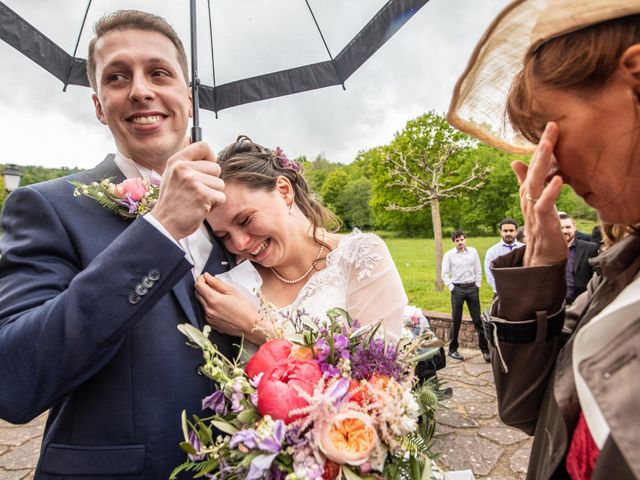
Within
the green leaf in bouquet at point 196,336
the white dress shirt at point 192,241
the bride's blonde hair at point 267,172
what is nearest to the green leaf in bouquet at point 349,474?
the green leaf in bouquet at point 196,336

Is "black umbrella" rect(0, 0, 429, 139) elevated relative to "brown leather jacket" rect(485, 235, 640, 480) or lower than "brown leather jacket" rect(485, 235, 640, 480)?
elevated

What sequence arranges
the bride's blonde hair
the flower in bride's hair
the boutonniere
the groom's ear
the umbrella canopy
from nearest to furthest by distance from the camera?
1. the boutonniere
2. the bride's blonde hair
3. the groom's ear
4. the flower in bride's hair
5. the umbrella canopy

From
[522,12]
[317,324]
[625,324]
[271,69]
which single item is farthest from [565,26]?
[271,69]

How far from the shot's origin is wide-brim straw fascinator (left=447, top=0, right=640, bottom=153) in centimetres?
87

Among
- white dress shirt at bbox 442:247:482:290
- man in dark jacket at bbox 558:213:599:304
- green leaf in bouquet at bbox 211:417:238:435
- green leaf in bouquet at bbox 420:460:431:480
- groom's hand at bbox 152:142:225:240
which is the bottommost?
white dress shirt at bbox 442:247:482:290

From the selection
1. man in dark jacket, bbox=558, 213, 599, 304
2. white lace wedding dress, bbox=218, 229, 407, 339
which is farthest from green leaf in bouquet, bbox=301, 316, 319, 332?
man in dark jacket, bbox=558, 213, 599, 304

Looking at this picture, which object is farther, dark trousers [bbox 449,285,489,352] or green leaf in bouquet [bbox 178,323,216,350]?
dark trousers [bbox 449,285,489,352]

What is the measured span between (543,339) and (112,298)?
1335 mm

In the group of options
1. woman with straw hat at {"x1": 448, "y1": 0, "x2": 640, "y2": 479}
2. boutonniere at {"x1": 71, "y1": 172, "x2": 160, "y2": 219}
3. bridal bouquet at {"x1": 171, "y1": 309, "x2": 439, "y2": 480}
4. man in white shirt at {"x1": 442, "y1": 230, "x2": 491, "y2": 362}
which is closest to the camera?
woman with straw hat at {"x1": 448, "y1": 0, "x2": 640, "y2": 479}

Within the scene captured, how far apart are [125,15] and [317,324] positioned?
147 cm

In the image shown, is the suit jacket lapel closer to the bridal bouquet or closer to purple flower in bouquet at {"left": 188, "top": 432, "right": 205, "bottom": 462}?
the bridal bouquet

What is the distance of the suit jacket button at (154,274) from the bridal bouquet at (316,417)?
17cm

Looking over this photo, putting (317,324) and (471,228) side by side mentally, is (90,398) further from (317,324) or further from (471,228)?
(471,228)

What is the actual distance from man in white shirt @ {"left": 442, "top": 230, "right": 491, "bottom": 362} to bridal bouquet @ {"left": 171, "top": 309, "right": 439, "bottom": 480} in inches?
266
